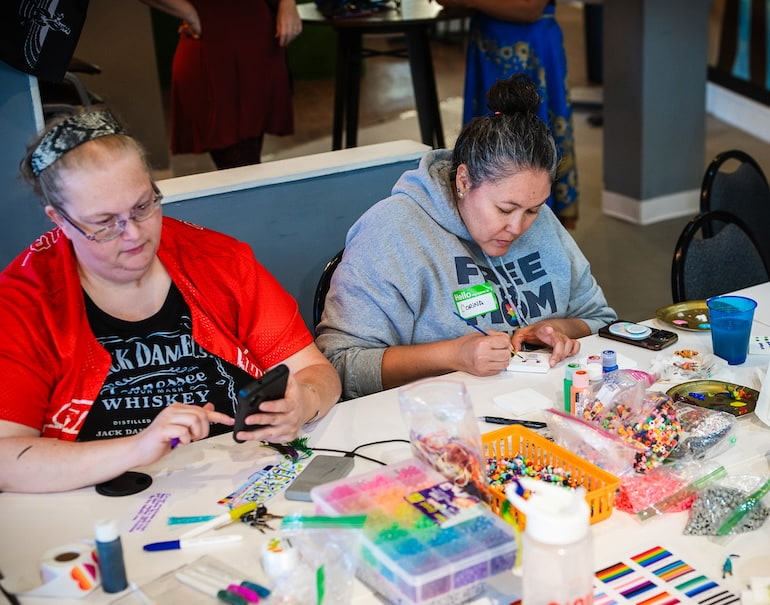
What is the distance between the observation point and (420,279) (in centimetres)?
224

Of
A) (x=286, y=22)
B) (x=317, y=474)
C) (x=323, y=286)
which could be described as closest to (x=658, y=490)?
(x=317, y=474)

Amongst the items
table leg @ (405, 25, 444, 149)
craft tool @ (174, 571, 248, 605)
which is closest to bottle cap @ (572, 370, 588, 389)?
craft tool @ (174, 571, 248, 605)

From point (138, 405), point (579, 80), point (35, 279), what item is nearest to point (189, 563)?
A: point (138, 405)

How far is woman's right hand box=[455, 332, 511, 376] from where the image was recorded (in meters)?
2.04

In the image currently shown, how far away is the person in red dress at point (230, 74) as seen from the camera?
3.92 meters

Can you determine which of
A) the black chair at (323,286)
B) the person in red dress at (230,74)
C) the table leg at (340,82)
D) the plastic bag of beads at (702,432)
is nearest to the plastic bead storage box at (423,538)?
the plastic bag of beads at (702,432)

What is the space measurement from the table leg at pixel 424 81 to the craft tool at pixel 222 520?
338 centimetres

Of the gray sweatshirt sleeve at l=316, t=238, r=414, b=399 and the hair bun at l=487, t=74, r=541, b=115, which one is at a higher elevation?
the hair bun at l=487, t=74, r=541, b=115

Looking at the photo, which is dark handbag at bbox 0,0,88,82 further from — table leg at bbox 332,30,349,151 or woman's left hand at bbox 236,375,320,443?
table leg at bbox 332,30,349,151

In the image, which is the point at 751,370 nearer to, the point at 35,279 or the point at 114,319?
the point at 114,319

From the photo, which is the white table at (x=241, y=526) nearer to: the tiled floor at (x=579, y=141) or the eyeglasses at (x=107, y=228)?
the eyeglasses at (x=107, y=228)

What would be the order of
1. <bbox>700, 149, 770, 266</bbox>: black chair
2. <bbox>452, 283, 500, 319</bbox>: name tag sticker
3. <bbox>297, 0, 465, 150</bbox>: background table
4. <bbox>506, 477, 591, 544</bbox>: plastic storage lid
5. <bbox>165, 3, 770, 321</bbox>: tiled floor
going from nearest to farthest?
1. <bbox>506, 477, 591, 544</bbox>: plastic storage lid
2. <bbox>452, 283, 500, 319</bbox>: name tag sticker
3. <bbox>700, 149, 770, 266</bbox>: black chair
4. <bbox>297, 0, 465, 150</bbox>: background table
5. <bbox>165, 3, 770, 321</bbox>: tiled floor

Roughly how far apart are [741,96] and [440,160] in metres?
5.50

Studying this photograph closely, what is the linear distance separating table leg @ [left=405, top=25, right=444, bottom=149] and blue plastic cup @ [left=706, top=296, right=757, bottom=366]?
2799 mm
